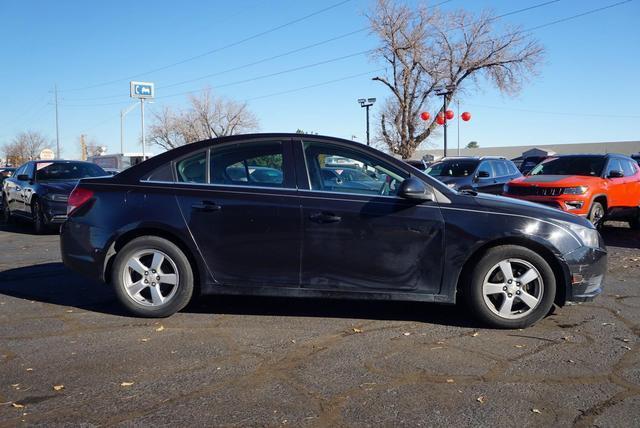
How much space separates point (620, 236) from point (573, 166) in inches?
65.6

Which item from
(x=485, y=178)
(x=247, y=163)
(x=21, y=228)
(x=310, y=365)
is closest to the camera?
(x=310, y=365)

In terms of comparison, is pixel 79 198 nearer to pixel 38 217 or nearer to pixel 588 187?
pixel 38 217

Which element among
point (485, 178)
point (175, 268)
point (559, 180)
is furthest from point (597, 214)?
point (175, 268)

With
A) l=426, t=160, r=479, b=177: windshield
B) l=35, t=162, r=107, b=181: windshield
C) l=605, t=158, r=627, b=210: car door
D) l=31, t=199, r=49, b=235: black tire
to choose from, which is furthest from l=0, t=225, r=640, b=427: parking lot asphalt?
l=426, t=160, r=479, b=177: windshield

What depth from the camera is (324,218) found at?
5094 mm

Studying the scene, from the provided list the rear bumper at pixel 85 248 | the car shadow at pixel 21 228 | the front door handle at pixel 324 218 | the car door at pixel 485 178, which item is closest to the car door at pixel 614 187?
the car door at pixel 485 178

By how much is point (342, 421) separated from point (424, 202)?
230 centimetres

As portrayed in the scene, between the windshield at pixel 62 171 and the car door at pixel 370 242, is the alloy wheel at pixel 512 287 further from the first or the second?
the windshield at pixel 62 171

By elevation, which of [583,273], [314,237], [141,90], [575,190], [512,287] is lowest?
[512,287]

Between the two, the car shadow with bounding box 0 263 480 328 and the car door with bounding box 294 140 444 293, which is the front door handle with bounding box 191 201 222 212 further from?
the car shadow with bounding box 0 263 480 328

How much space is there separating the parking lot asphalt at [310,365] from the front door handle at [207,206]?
1.04m

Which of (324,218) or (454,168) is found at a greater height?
(454,168)

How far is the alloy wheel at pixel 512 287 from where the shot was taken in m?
5.03

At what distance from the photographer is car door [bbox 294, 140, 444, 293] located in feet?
16.5
